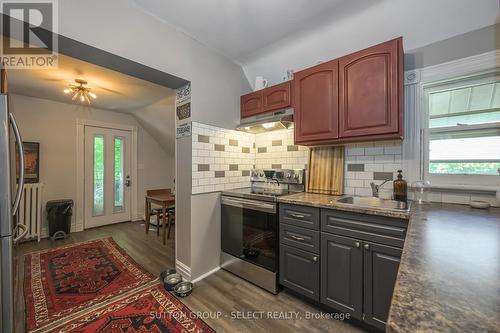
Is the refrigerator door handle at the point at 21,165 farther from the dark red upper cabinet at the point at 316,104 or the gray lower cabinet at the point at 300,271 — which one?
the dark red upper cabinet at the point at 316,104

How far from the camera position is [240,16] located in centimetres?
178

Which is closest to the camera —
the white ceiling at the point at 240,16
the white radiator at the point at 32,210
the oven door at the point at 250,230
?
the white ceiling at the point at 240,16

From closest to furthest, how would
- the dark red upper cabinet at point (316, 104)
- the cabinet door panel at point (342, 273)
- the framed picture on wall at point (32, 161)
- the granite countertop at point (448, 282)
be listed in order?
1. the granite countertop at point (448, 282)
2. the cabinet door panel at point (342, 273)
3. the dark red upper cabinet at point (316, 104)
4. the framed picture on wall at point (32, 161)

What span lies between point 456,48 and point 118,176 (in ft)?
17.1

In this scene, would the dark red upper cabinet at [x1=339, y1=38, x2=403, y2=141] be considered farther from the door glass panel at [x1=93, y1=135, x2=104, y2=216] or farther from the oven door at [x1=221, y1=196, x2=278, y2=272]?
the door glass panel at [x1=93, y1=135, x2=104, y2=216]

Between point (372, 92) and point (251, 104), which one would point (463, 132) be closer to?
point (372, 92)

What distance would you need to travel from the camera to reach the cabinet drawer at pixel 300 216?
5.44ft

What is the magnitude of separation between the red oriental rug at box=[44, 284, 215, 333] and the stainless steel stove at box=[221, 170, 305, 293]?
0.65 m

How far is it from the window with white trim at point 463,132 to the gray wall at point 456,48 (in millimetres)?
203

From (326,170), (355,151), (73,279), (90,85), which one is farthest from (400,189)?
(90,85)

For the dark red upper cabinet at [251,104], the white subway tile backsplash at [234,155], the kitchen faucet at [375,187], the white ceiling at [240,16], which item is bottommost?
the kitchen faucet at [375,187]

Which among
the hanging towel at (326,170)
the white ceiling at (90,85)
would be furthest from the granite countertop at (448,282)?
the white ceiling at (90,85)

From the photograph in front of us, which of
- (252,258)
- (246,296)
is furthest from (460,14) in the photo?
(246,296)

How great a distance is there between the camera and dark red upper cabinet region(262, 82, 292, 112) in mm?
2174
